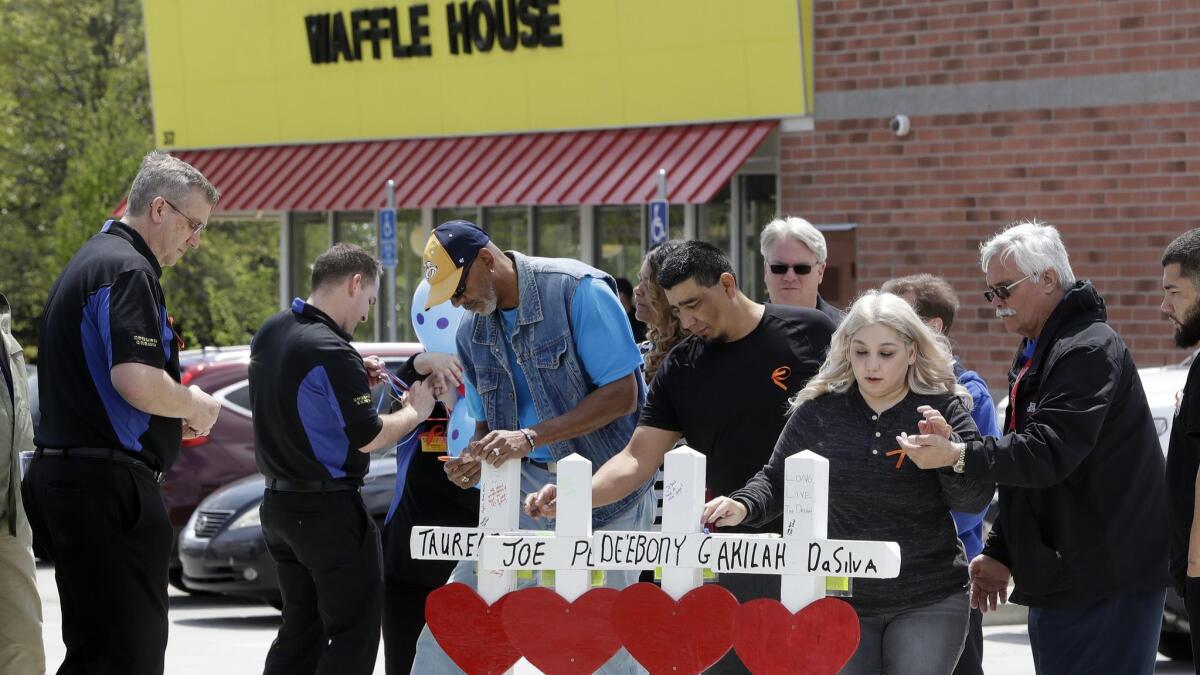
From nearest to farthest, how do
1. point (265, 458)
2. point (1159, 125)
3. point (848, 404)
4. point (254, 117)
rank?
point (848, 404) → point (265, 458) → point (1159, 125) → point (254, 117)

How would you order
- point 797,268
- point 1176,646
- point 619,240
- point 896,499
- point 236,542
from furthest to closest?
point 619,240 < point 236,542 < point 1176,646 < point 797,268 < point 896,499

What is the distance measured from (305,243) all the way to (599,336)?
1664cm

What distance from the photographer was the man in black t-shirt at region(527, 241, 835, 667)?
5879 mm

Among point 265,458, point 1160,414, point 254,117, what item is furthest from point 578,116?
point 265,458

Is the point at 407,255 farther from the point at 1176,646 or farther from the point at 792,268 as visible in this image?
the point at 792,268

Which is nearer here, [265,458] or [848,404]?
[848,404]

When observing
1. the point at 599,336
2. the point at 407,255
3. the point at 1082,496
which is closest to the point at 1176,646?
the point at 1082,496

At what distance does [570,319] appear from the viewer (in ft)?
20.7

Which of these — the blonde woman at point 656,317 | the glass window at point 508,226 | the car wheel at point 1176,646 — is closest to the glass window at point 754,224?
the glass window at point 508,226

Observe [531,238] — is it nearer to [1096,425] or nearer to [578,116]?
[578,116]

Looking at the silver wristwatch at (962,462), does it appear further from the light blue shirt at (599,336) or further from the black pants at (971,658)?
the light blue shirt at (599,336)

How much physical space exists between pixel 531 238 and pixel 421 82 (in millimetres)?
2112

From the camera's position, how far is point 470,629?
17.2 ft

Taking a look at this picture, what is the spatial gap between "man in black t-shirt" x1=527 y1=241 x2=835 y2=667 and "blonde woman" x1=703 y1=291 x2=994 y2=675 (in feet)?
1.82
